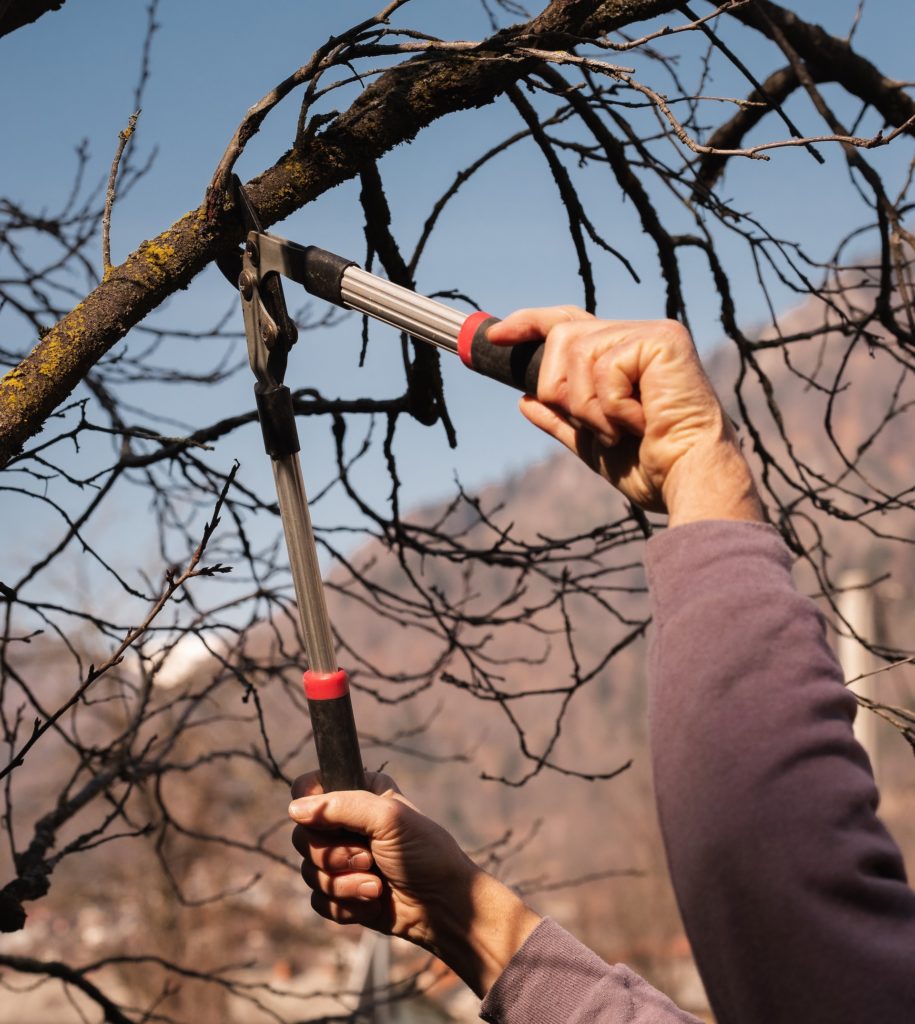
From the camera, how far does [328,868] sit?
4.68ft

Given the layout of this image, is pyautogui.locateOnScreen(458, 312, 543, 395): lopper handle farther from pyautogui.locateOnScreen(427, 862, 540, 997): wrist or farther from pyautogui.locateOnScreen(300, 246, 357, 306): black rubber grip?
pyautogui.locateOnScreen(427, 862, 540, 997): wrist

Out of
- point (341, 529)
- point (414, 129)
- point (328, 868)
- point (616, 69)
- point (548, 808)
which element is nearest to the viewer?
point (328, 868)

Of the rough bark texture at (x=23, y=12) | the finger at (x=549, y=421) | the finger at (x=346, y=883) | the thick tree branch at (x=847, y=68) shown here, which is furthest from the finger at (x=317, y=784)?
the thick tree branch at (x=847, y=68)

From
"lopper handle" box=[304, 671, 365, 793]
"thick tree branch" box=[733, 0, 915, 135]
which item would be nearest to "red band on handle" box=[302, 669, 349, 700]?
"lopper handle" box=[304, 671, 365, 793]

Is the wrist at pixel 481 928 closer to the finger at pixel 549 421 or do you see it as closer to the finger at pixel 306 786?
the finger at pixel 306 786

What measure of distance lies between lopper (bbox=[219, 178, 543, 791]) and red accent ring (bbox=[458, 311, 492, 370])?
0.09 feet

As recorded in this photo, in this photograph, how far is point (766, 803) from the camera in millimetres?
766

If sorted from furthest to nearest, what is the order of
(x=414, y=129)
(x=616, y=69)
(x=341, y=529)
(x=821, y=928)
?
(x=341, y=529) < (x=414, y=129) < (x=616, y=69) < (x=821, y=928)

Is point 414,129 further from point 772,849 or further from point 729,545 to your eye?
point 772,849

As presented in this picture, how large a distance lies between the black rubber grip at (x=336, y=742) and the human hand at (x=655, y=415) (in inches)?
24.0

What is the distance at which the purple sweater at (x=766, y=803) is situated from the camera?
0.73m

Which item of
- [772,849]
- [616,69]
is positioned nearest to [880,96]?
[616,69]

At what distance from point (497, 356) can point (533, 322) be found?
62 mm

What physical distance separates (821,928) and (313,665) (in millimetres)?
866
